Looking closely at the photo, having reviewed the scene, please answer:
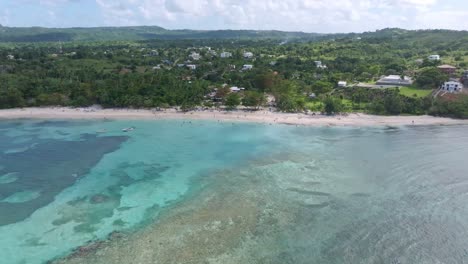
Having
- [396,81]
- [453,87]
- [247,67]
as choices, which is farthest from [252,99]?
[453,87]

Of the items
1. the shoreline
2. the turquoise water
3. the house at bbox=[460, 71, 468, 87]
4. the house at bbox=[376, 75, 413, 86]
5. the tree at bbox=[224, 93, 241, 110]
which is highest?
the house at bbox=[460, 71, 468, 87]

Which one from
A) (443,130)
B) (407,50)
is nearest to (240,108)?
(443,130)

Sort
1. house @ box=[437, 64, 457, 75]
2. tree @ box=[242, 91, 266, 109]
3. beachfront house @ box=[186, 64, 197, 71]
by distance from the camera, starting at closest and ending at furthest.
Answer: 1. tree @ box=[242, 91, 266, 109]
2. house @ box=[437, 64, 457, 75]
3. beachfront house @ box=[186, 64, 197, 71]

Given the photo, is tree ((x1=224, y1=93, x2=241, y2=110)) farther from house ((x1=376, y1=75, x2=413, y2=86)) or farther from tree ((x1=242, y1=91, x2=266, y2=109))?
house ((x1=376, y1=75, x2=413, y2=86))

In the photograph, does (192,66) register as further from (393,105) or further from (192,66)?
(393,105)

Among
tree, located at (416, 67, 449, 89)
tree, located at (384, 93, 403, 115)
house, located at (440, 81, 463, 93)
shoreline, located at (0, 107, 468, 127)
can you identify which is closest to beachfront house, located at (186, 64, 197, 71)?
shoreline, located at (0, 107, 468, 127)

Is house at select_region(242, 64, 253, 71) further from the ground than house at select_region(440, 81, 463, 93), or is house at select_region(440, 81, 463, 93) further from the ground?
house at select_region(242, 64, 253, 71)

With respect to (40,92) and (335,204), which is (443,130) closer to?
(335,204)
